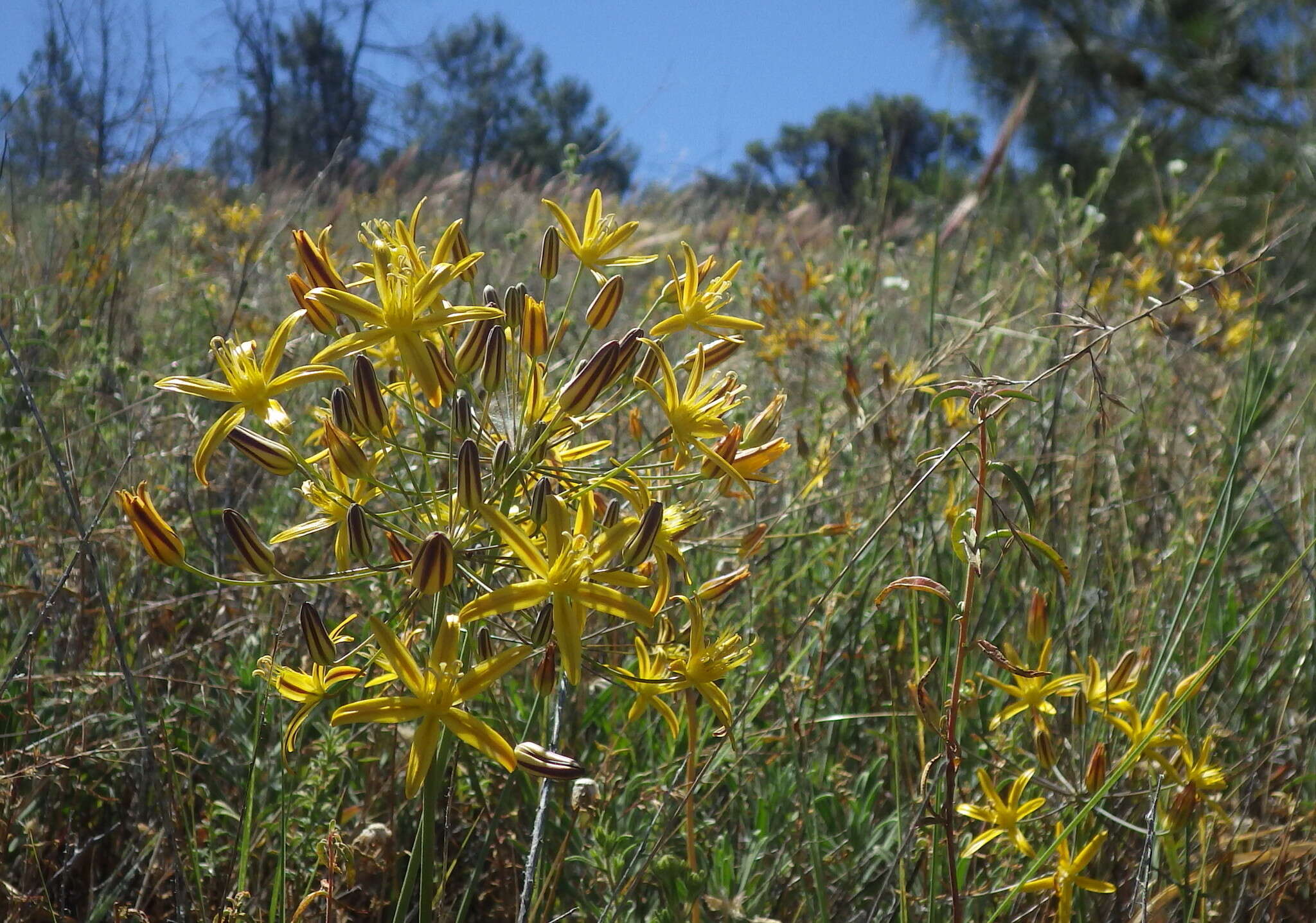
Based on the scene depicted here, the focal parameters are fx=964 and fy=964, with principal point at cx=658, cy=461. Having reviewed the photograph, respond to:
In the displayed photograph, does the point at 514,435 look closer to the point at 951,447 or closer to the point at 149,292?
the point at 951,447

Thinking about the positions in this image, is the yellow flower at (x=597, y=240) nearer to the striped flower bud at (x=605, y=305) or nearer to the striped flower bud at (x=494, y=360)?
the striped flower bud at (x=605, y=305)

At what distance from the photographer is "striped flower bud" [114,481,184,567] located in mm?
1132

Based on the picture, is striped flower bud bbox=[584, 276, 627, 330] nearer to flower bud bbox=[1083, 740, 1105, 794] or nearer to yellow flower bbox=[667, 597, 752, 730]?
yellow flower bbox=[667, 597, 752, 730]

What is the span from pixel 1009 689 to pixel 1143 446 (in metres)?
1.73

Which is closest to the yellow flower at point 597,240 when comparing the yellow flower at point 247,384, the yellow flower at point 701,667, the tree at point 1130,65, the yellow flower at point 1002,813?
the yellow flower at point 247,384

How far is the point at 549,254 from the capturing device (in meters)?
1.37

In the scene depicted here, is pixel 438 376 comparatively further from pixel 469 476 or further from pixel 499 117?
pixel 499 117

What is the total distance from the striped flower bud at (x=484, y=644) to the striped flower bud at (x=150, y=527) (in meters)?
0.38

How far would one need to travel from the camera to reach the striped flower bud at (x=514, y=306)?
1.22m

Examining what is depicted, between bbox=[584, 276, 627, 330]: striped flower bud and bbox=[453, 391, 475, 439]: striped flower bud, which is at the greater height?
bbox=[584, 276, 627, 330]: striped flower bud

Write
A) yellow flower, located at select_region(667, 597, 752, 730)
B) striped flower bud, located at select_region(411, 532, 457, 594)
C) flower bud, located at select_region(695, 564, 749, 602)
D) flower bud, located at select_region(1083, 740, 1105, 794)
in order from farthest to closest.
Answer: flower bud, located at select_region(1083, 740, 1105, 794)
flower bud, located at select_region(695, 564, 749, 602)
yellow flower, located at select_region(667, 597, 752, 730)
striped flower bud, located at select_region(411, 532, 457, 594)

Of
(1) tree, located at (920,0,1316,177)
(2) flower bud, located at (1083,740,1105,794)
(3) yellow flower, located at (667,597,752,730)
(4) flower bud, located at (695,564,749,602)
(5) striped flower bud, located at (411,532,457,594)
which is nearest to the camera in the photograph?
(5) striped flower bud, located at (411,532,457,594)

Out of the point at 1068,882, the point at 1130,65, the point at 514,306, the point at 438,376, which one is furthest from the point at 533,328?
the point at 1130,65

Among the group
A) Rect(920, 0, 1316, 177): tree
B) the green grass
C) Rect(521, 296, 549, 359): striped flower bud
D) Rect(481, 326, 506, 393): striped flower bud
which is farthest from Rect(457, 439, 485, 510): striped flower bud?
Rect(920, 0, 1316, 177): tree
